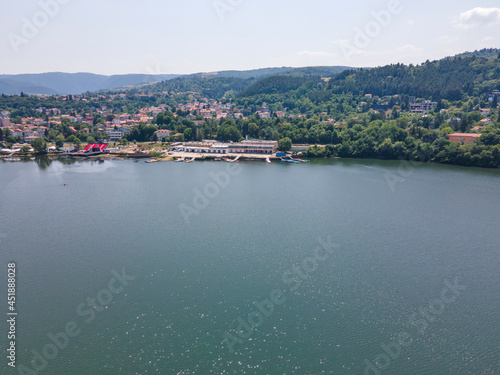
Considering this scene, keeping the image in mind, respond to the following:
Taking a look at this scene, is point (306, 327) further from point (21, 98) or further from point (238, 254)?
point (21, 98)

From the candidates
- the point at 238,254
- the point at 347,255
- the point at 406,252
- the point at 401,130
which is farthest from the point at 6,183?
the point at 401,130

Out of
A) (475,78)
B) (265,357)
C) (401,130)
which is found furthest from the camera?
(475,78)
